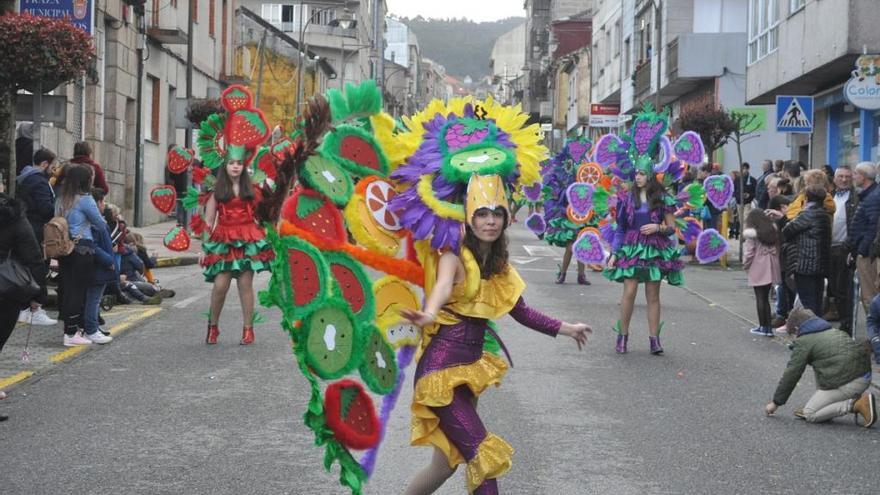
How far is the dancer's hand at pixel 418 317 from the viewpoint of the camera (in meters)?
4.33

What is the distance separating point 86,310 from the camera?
10672 mm

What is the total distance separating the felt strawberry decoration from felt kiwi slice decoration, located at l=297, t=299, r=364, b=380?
18.6 ft

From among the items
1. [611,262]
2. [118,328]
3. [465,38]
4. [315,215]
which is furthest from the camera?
[465,38]

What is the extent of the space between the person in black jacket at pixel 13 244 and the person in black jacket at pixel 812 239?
25.1 ft

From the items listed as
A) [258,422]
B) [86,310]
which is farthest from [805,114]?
[258,422]

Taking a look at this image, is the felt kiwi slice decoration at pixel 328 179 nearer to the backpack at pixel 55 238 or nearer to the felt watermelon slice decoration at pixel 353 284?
the felt watermelon slice decoration at pixel 353 284

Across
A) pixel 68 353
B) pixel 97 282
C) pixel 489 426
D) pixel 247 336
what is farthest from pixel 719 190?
pixel 68 353

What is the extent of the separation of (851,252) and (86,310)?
7583mm

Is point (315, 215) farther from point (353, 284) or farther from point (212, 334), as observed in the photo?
point (212, 334)

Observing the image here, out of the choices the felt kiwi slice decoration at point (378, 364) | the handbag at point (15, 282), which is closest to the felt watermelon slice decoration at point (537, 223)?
the handbag at point (15, 282)

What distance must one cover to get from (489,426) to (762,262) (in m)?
6.04

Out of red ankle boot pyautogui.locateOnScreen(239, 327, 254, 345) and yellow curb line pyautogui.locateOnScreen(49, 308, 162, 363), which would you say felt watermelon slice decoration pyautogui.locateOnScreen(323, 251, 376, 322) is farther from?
red ankle boot pyautogui.locateOnScreen(239, 327, 254, 345)

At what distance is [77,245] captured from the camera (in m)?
10.4

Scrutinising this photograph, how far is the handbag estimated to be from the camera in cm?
783
